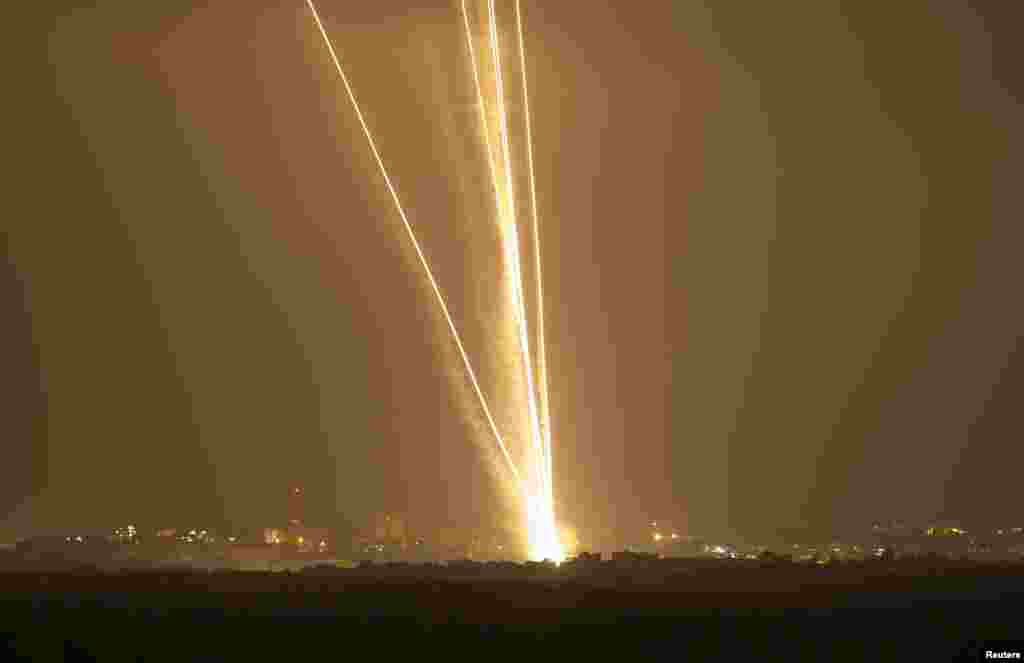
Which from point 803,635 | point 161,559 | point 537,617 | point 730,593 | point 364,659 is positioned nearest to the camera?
point 364,659

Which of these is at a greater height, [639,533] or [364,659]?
[639,533]

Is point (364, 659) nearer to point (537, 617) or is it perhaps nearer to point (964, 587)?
point (537, 617)

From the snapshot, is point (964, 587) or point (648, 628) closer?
point (648, 628)

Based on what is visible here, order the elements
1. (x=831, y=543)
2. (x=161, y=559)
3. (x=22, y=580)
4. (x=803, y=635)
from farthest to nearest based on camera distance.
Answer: (x=831, y=543) → (x=161, y=559) → (x=22, y=580) → (x=803, y=635)

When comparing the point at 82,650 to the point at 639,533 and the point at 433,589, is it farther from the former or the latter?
the point at 639,533

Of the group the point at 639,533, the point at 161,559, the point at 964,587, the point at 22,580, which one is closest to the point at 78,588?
the point at 22,580

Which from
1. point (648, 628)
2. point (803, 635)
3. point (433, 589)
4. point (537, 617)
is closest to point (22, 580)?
point (433, 589)
